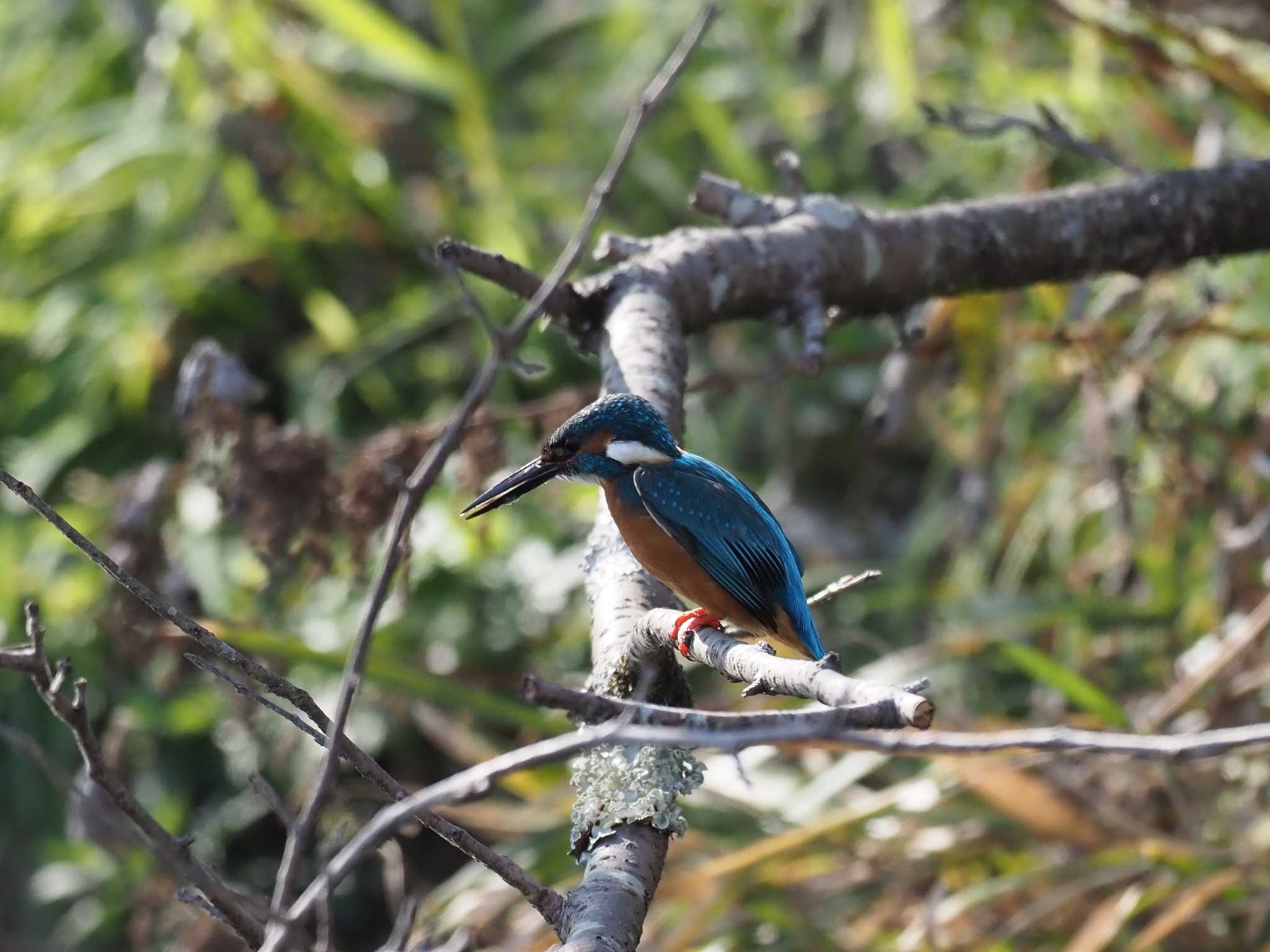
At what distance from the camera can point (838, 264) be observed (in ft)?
6.68

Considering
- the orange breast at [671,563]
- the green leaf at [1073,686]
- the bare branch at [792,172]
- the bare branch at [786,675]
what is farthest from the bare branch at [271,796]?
the green leaf at [1073,686]

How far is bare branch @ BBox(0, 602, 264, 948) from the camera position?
80 cm

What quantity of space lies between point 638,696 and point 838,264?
100cm

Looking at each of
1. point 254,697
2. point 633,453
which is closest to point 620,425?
point 633,453

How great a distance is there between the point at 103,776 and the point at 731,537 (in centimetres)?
97

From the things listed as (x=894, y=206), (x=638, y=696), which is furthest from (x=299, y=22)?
(x=638, y=696)

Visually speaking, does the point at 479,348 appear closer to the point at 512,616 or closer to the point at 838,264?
the point at 512,616

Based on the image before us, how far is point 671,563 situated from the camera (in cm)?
160

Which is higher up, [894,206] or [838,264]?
[894,206]

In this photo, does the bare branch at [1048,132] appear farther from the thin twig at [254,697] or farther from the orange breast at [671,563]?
the thin twig at [254,697]

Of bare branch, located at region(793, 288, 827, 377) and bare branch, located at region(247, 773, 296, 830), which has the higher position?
bare branch, located at region(793, 288, 827, 377)

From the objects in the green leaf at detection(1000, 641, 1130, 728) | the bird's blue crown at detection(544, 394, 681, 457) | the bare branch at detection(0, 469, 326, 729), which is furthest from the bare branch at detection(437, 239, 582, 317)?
the green leaf at detection(1000, 641, 1130, 728)

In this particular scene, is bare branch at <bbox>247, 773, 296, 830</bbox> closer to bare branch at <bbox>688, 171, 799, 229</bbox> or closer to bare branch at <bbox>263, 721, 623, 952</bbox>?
bare branch at <bbox>263, 721, 623, 952</bbox>

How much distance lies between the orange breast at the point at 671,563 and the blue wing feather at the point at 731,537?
0.03 ft
